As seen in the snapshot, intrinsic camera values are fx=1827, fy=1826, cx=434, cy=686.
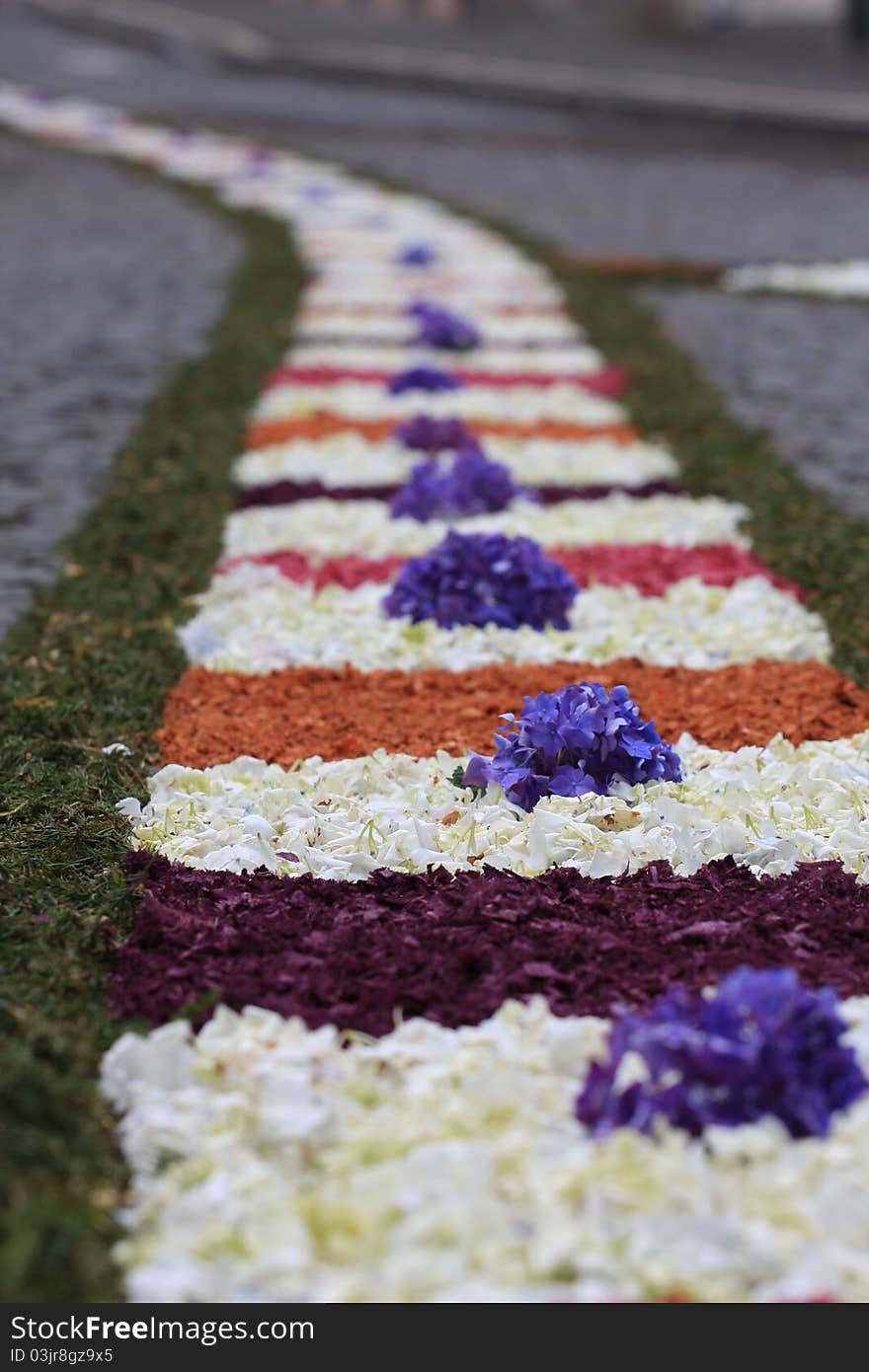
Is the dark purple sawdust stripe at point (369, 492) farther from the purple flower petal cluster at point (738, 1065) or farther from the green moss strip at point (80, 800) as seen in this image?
the purple flower petal cluster at point (738, 1065)

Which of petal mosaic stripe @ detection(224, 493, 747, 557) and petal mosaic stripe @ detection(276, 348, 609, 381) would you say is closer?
petal mosaic stripe @ detection(224, 493, 747, 557)

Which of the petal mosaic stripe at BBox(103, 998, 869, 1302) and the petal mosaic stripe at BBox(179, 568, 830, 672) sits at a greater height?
the petal mosaic stripe at BBox(103, 998, 869, 1302)

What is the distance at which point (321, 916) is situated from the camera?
153 inches

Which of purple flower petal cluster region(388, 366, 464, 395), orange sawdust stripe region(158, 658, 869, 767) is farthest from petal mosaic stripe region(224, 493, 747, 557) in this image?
purple flower petal cluster region(388, 366, 464, 395)

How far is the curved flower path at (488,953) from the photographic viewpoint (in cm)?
282

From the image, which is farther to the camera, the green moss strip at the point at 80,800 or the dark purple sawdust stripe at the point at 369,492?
the dark purple sawdust stripe at the point at 369,492

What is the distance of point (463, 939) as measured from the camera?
3768 mm

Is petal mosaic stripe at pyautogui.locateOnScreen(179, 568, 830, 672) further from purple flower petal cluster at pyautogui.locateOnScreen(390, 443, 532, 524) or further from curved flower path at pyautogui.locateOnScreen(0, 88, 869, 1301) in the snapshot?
purple flower petal cluster at pyautogui.locateOnScreen(390, 443, 532, 524)

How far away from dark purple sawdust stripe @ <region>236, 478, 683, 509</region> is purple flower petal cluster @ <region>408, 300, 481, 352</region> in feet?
9.59

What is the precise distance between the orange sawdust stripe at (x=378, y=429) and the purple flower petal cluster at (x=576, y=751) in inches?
171

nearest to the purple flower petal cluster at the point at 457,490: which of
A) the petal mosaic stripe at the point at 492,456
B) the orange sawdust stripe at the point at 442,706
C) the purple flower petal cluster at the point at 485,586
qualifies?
the petal mosaic stripe at the point at 492,456

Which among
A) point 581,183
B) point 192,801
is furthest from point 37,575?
point 581,183

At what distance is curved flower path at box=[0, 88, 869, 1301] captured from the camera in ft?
9.25

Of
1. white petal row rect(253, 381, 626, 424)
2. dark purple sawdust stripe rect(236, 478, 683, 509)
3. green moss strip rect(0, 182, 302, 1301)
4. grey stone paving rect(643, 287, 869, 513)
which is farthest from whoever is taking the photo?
white petal row rect(253, 381, 626, 424)
